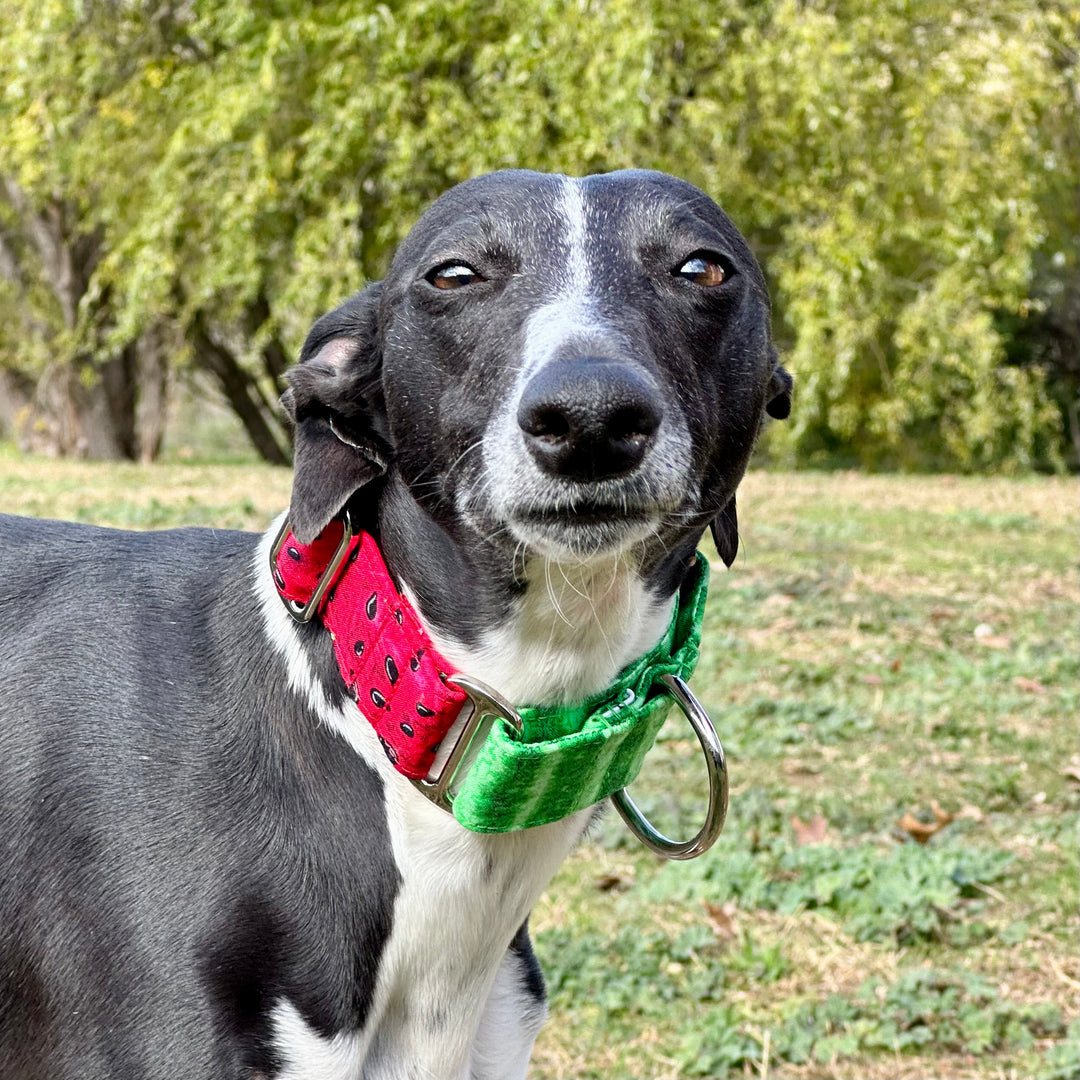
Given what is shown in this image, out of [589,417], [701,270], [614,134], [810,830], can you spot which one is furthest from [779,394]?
[614,134]

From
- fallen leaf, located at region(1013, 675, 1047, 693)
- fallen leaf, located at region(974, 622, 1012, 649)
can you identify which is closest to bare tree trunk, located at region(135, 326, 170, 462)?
fallen leaf, located at region(974, 622, 1012, 649)

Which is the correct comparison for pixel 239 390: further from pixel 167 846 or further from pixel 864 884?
pixel 167 846

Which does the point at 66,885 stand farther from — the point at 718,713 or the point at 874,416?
the point at 874,416

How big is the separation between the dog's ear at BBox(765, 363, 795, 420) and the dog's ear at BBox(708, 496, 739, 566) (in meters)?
0.19

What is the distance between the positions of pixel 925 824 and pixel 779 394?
2333 millimetres

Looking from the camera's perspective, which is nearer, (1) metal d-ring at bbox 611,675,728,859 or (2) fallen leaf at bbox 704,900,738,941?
(1) metal d-ring at bbox 611,675,728,859

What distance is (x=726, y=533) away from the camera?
8.00ft

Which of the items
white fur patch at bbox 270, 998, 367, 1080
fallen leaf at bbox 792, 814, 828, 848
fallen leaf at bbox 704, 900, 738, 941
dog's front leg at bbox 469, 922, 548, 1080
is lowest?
fallen leaf at bbox 792, 814, 828, 848

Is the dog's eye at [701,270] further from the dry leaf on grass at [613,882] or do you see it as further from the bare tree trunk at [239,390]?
the bare tree trunk at [239,390]

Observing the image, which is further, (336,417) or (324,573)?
(336,417)

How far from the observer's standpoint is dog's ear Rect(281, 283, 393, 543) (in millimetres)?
2053

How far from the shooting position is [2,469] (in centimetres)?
1382

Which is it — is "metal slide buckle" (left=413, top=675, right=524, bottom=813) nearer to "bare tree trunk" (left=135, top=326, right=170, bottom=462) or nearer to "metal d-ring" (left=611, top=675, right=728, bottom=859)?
"metal d-ring" (left=611, top=675, right=728, bottom=859)

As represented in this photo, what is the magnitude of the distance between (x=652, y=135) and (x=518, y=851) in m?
10.1
